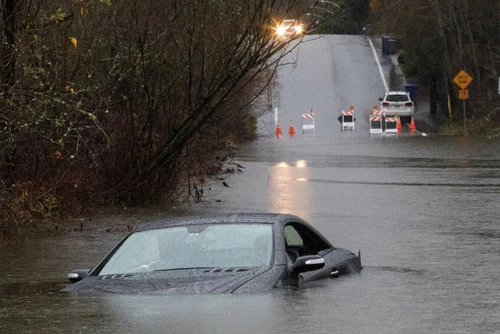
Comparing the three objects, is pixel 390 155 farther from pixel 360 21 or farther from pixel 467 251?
pixel 360 21

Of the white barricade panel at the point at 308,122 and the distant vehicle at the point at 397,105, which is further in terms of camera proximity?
the distant vehicle at the point at 397,105

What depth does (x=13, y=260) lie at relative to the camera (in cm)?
1919

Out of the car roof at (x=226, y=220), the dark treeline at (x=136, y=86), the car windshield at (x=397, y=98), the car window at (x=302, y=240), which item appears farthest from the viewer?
the car windshield at (x=397, y=98)

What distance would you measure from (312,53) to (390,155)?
158 ft

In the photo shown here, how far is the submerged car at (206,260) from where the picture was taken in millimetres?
12008

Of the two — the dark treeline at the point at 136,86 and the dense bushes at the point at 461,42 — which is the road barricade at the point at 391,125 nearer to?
the dense bushes at the point at 461,42

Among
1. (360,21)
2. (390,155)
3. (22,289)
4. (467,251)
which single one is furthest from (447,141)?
(360,21)

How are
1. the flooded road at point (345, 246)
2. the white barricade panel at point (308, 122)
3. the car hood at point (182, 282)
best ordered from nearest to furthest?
the flooded road at point (345, 246), the car hood at point (182, 282), the white barricade panel at point (308, 122)

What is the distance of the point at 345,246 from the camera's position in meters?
20.1

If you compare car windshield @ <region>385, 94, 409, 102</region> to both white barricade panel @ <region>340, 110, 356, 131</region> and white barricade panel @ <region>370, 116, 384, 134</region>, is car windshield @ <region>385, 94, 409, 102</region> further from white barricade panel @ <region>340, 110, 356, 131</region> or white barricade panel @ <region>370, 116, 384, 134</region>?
white barricade panel @ <region>370, 116, 384, 134</region>

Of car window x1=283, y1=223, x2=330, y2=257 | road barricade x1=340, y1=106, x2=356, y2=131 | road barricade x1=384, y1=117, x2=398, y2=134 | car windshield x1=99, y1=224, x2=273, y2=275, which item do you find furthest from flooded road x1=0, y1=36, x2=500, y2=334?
road barricade x1=340, y1=106, x2=356, y2=131

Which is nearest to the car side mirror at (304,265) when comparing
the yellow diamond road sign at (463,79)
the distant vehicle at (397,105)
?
the yellow diamond road sign at (463,79)

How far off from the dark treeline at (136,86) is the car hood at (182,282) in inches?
366

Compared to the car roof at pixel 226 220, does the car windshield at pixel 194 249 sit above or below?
below
